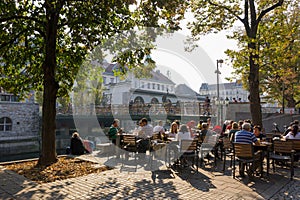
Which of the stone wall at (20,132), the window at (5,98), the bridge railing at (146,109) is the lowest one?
the stone wall at (20,132)

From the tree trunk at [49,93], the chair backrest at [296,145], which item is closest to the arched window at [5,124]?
the tree trunk at [49,93]

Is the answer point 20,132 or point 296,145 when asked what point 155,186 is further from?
point 20,132

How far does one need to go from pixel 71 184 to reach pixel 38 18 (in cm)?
629

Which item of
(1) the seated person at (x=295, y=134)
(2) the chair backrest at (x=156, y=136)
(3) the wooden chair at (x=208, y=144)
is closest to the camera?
(1) the seated person at (x=295, y=134)

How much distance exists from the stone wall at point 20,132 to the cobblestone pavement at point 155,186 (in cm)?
2324

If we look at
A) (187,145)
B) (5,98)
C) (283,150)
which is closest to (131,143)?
(187,145)

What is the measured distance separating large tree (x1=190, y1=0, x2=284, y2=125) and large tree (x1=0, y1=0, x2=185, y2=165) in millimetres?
2632

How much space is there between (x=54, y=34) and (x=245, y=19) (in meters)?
8.81

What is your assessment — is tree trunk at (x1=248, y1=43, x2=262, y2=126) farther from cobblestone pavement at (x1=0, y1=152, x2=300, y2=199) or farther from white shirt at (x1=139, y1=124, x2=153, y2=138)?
white shirt at (x1=139, y1=124, x2=153, y2=138)

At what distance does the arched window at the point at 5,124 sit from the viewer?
30.3 meters

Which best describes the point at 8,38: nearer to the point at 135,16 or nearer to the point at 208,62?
the point at 135,16

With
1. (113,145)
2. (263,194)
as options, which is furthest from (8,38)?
(263,194)

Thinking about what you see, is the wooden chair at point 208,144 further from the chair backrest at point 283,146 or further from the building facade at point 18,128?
the building facade at point 18,128

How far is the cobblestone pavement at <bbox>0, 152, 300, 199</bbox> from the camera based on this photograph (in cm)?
562
